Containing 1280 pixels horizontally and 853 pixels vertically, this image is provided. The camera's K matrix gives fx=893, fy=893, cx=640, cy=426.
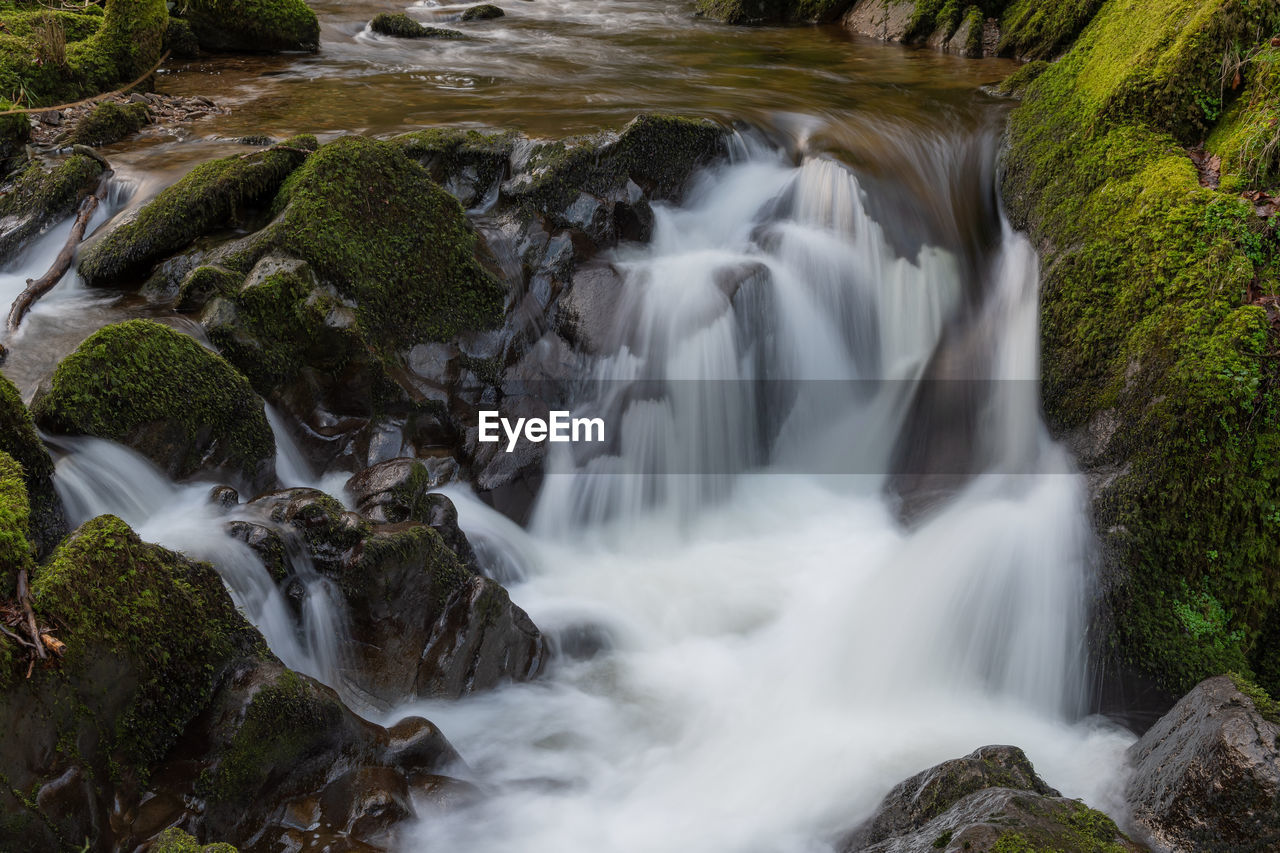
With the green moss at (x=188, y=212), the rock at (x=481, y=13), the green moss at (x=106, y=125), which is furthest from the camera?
the rock at (x=481, y=13)

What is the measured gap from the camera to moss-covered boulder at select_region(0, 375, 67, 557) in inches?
143

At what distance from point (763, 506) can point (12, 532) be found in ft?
15.1

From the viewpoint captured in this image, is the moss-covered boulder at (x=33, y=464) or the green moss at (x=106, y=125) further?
the green moss at (x=106, y=125)

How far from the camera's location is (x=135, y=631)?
322 centimetres

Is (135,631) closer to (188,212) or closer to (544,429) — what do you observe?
(544,429)

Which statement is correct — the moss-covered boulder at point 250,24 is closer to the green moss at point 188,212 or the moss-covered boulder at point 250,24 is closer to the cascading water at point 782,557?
the green moss at point 188,212

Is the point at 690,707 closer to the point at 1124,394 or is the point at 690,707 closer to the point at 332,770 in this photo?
the point at 332,770

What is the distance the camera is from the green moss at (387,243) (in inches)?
223

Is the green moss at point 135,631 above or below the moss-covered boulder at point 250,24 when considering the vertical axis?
below

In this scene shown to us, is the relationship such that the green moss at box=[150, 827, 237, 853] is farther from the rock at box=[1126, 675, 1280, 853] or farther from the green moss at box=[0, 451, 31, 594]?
the rock at box=[1126, 675, 1280, 853]

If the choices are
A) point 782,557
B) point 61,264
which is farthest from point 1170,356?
point 61,264

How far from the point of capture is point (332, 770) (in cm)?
368

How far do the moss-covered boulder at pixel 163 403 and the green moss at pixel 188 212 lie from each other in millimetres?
1381

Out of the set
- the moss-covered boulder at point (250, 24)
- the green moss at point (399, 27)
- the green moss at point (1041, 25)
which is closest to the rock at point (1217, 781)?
the green moss at point (1041, 25)
